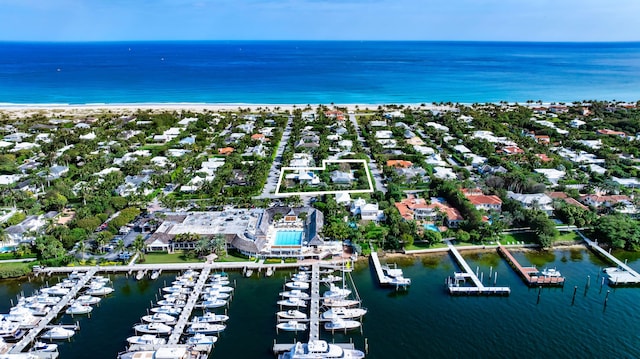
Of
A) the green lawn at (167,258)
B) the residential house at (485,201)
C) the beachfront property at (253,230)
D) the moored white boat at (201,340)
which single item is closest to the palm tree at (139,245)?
the green lawn at (167,258)

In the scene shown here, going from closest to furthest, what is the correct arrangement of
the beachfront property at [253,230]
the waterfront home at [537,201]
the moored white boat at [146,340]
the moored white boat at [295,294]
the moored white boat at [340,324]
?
the moored white boat at [146,340] < the moored white boat at [340,324] < the moored white boat at [295,294] < the beachfront property at [253,230] < the waterfront home at [537,201]

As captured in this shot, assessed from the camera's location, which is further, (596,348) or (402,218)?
(402,218)

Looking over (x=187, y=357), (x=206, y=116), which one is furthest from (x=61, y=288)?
(x=206, y=116)

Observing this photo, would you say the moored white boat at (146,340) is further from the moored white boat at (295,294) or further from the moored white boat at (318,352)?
the moored white boat at (295,294)

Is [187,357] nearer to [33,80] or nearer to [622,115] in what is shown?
[622,115]

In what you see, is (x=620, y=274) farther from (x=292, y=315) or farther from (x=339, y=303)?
(x=292, y=315)
